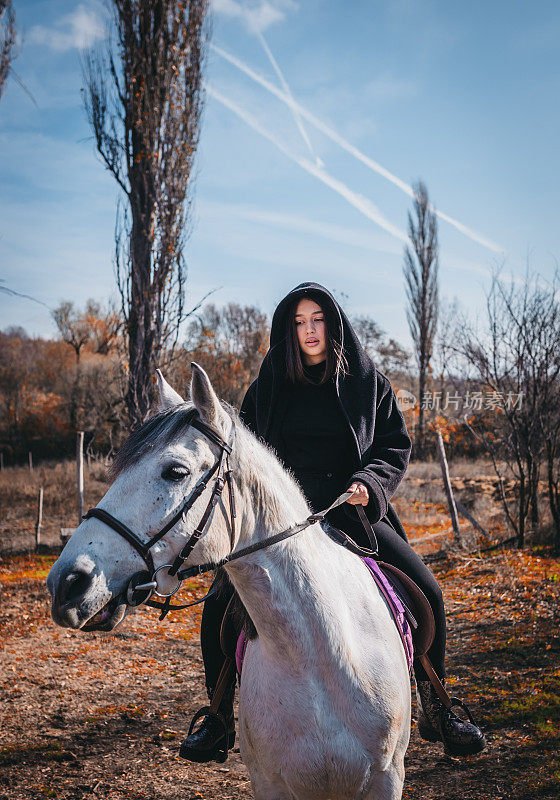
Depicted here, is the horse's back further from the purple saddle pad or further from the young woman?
the young woman

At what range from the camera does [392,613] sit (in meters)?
2.24

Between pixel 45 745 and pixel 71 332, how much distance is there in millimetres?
32645

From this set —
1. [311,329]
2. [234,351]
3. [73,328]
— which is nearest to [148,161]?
[311,329]

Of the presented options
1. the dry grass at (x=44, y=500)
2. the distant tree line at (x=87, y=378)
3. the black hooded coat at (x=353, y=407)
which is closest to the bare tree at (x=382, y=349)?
the distant tree line at (x=87, y=378)

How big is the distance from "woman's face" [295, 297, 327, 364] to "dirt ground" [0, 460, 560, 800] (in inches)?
108

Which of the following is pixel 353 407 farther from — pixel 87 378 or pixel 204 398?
pixel 87 378

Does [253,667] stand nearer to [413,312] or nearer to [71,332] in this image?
[413,312]

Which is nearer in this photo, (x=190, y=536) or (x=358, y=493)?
(x=190, y=536)

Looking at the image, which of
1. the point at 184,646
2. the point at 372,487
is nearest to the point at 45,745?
the point at 184,646

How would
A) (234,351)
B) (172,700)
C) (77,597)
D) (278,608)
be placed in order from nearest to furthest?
1. (77,597)
2. (278,608)
3. (172,700)
4. (234,351)

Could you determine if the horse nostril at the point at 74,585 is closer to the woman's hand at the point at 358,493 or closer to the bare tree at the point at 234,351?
the woman's hand at the point at 358,493

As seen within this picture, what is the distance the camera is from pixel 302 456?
2.59m

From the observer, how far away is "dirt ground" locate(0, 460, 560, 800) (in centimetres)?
342

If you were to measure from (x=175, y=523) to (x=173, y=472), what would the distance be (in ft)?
0.48
